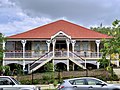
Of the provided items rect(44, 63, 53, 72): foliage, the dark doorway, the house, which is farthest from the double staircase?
the dark doorway

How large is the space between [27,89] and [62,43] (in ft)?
Result: 89.7

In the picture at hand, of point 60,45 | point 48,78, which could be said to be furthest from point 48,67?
point 60,45

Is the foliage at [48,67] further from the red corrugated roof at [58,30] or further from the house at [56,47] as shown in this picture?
the red corrugated roof at [58,30]

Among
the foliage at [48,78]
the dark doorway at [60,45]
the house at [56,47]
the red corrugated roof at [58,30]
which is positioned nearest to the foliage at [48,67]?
the house at [56,47]

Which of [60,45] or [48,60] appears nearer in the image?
[48,60]

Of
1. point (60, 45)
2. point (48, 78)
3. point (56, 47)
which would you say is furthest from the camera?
point (56, 47)

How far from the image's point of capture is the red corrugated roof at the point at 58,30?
42.4m

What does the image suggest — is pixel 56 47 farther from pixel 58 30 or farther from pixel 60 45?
pixel 58 30

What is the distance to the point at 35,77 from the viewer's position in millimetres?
32344

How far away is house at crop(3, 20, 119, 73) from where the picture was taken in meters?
39.4

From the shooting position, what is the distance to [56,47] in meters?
44.3

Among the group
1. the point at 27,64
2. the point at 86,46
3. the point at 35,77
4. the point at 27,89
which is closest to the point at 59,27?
the point at 86,46

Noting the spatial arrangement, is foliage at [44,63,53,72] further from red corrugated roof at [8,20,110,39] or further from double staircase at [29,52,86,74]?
red corrugated roof at [8,20,110,39]

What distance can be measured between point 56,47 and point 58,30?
249cm
